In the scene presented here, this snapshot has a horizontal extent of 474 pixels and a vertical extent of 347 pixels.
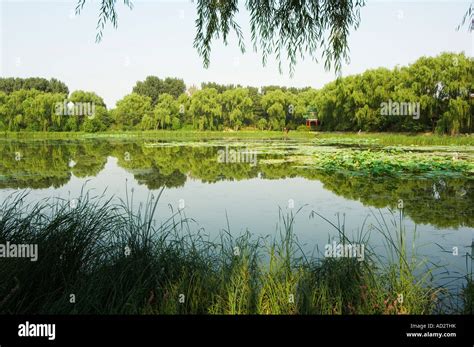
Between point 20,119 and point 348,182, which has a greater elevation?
point 20,119

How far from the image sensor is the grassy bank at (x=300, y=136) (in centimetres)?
1739

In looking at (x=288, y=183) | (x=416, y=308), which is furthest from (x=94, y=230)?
(x=288, y=183)

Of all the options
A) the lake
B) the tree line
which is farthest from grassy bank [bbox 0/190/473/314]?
the tree line

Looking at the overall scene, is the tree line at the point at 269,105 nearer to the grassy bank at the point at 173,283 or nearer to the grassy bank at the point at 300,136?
the grassy bank at the point at 300,136

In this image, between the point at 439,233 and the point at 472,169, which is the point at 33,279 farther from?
the point at 472,169

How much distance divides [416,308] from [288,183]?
7.21 meters

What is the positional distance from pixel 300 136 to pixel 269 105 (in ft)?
9.82

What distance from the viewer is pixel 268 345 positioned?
83.3 inches

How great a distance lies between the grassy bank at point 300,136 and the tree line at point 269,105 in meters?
0.42

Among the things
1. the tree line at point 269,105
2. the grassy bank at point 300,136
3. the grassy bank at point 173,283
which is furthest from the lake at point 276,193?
the tree line at point 269,105

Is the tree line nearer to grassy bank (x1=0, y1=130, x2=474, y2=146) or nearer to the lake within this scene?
grassy bank (x1=0, y1=130, x2=474, y2=146)

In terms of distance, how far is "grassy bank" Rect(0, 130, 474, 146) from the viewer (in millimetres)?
17391

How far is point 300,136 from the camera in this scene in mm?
27312

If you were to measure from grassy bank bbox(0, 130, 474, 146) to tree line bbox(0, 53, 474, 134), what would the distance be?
42 centimetres
